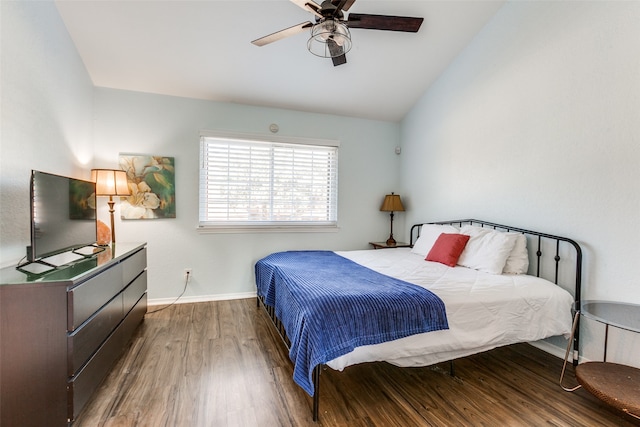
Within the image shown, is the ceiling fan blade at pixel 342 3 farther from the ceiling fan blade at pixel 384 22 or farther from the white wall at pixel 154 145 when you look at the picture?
the white wall at pixel 154 145

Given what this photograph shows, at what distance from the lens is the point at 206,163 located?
12.3 feet

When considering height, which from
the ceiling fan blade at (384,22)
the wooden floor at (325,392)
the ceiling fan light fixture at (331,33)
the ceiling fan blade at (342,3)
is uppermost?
the ceiling fan blade at (384,22)

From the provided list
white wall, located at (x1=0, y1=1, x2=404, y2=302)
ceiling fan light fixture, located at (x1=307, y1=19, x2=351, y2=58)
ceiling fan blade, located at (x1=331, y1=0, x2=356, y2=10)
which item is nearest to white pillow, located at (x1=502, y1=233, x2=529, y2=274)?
white wall, located at (x1=0, y1=1, x2=404, y2=302)

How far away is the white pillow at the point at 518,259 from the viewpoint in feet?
8.51

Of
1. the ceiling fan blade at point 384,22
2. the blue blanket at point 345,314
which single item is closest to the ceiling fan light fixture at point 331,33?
the ceiling fan blade at point 384,22

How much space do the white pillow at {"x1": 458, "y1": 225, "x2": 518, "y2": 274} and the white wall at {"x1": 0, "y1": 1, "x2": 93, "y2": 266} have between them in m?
3.48

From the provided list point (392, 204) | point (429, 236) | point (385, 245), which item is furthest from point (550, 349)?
point (392, 204)

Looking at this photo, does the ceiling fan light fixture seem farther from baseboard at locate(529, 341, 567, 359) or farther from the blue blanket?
baseboard at locate(529, 341, 567, 359)

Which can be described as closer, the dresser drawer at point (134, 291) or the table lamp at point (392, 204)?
the dresser drawer at point (134, 291)

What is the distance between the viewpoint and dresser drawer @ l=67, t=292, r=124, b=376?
154 centimetres

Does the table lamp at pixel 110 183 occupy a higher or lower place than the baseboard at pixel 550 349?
higher

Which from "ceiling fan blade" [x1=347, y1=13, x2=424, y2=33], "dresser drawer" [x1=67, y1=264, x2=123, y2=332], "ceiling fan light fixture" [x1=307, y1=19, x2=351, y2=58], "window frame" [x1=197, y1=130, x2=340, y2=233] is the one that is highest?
"ceiling fan blade" [x1=347, y1=13, x2=424, y2=33]

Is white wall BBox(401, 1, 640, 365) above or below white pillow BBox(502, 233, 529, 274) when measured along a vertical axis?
above

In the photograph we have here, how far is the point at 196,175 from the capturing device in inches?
145
